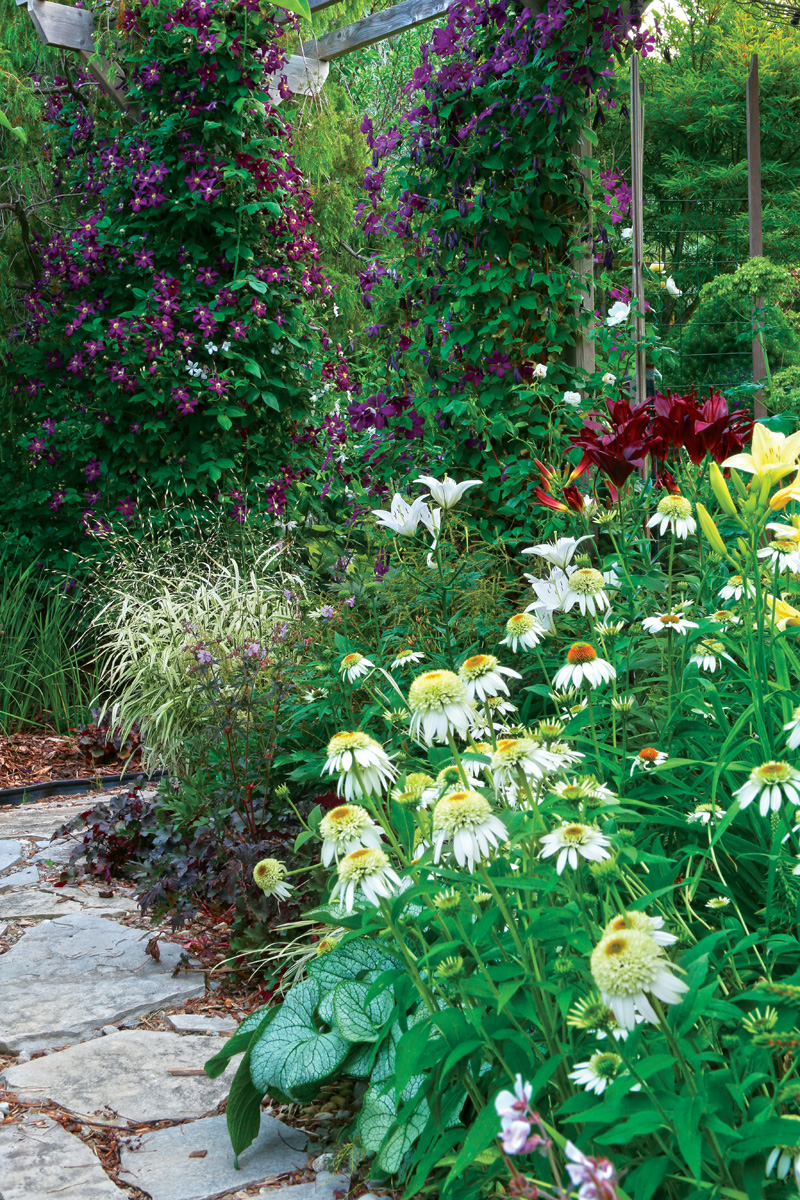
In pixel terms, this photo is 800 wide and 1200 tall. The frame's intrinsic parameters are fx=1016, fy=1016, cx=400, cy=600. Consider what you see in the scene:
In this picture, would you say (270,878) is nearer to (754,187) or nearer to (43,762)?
(43,762)

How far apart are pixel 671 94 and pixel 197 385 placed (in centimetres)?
918

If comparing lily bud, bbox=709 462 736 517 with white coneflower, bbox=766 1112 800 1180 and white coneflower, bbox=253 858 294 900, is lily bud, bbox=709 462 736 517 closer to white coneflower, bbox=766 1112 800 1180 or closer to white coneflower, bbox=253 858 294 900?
white coneflower, bbox=766 1112 800 1180

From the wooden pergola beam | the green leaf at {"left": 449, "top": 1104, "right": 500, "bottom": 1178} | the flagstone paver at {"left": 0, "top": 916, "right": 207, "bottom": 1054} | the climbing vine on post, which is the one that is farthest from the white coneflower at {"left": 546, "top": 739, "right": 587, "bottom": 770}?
the wooden pergola beam

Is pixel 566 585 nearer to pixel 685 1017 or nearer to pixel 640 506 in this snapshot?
pixel 640 506

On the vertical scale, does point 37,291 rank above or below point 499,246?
above

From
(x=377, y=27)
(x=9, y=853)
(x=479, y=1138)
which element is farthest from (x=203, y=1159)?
(x=377, y=27)

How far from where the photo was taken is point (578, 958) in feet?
3.52

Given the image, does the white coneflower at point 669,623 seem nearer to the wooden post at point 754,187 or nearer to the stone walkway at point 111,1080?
the stone walkway at point 111,1080

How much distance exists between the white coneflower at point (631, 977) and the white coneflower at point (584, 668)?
56cm

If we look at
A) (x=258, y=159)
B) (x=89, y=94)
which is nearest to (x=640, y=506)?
(x=258, y=159)

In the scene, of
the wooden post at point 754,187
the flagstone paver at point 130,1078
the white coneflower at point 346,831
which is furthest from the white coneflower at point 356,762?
the wooden post at point 754,187

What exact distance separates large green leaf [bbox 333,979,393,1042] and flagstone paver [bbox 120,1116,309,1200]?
26cm

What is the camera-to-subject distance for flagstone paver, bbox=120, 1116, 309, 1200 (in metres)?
1.49

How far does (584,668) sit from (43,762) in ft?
12.2
